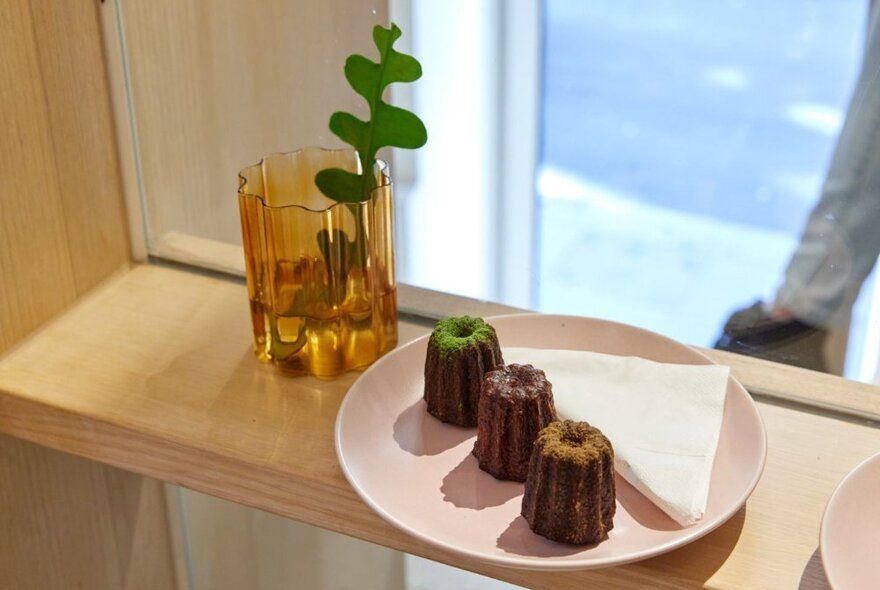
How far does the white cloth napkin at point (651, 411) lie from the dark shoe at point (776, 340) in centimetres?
11

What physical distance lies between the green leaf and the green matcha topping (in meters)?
0.10

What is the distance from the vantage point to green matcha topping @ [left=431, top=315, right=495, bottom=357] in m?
0.60

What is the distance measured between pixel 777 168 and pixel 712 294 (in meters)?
0.95

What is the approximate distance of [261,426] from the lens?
63 cm

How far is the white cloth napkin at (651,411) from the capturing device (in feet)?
Result: 1.76

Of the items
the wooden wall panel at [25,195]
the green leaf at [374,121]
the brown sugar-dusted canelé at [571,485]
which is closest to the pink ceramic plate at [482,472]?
the brown sugar-dusted canelé at [571,485]

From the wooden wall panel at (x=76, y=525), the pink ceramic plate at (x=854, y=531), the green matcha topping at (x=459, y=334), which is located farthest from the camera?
the wooden wall panel at (x=76, y=525)

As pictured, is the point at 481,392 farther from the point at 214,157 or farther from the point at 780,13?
the point at 780,13

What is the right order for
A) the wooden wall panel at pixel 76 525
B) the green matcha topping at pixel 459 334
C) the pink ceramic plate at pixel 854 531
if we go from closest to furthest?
the pink ceramic plate at pixel 854 531 < the green matcha topping at pixel 459 334 < the wooden wall panel at pixel 76 525

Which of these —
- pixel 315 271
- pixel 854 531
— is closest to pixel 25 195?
pixel 315 271

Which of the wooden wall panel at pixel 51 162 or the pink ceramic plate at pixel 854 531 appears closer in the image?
the pink ceramic plate at pixel 854 531

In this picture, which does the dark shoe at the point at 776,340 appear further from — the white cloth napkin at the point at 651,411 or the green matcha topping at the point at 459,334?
the green matcha topping at the point at 459,334

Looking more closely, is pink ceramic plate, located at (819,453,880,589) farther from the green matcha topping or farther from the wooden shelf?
the green matcha topping

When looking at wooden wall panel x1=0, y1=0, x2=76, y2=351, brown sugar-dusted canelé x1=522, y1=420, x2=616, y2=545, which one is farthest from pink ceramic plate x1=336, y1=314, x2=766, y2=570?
wooden wall panel x1=0, y1=0, x2=76, y2=351
